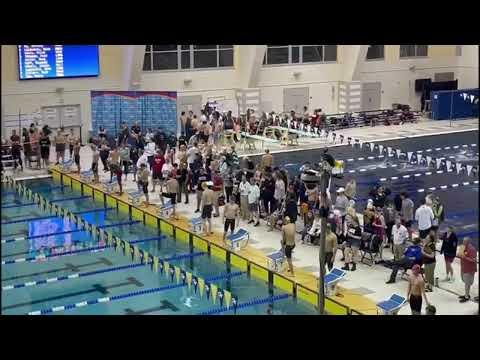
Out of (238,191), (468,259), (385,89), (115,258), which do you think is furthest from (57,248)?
(385,89)

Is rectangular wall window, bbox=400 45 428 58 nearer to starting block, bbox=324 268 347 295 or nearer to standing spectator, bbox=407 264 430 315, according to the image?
starting block, bbox=324 268 347 295

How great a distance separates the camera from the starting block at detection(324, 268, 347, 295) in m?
12.1

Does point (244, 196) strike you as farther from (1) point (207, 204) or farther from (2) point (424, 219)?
(2) point (424, 219)

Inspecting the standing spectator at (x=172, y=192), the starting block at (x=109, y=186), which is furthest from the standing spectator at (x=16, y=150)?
the standing spectator at (x=172, y=192)

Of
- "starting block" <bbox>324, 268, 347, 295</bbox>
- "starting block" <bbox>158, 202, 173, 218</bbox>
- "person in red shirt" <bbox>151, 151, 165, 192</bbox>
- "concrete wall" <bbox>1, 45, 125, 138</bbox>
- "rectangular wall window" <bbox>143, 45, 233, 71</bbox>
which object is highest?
"rectangular wall window" <bbox>143, 45, 233, 71</bbox>

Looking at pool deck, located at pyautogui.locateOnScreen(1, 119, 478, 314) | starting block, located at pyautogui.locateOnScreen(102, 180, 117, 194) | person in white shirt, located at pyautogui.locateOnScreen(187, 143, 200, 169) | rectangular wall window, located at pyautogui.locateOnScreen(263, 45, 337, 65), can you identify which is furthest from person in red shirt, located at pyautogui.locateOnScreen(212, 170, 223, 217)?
rectangular wall window, located at pyautogui.locateOnScreen(263, 45, 337, 65)

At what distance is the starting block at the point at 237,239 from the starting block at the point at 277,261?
1.28 meters

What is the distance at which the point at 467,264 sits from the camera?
1142 cm

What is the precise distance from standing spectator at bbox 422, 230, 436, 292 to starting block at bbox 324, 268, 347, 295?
4.35 ft

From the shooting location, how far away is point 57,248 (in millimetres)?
15133

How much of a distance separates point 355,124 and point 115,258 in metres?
18.2

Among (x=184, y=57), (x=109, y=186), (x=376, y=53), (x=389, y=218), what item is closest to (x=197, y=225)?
(x=389, y=218)

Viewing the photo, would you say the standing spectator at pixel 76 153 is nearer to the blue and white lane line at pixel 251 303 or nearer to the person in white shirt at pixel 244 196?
the person in white shirt at pixel 244 196
